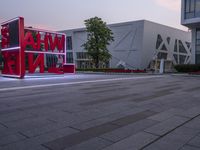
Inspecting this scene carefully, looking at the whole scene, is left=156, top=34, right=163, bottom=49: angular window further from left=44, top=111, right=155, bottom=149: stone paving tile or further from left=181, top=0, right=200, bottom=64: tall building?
left=44, top=111, right=155, bottom=149: stone paving tile

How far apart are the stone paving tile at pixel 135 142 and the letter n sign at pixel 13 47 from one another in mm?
18951

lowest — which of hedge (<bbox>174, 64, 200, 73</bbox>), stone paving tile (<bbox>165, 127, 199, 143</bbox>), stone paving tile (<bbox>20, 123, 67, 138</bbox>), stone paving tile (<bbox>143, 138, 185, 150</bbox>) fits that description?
stone paving tile (<bbox>143, 138, 185, 150</bbox>)

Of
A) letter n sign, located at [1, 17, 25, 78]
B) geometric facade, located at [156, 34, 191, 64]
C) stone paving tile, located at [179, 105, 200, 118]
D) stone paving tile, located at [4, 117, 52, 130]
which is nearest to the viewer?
stone paving tile, located at [4, 117, 52, 130]

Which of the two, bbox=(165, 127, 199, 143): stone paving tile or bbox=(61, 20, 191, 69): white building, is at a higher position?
bbox=(61, 20, 191, 69): white building

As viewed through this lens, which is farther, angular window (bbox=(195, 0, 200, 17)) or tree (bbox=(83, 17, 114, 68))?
tree (bbox=(83, 17, 114, 68))

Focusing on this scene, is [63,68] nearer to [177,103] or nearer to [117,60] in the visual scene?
[177,103]

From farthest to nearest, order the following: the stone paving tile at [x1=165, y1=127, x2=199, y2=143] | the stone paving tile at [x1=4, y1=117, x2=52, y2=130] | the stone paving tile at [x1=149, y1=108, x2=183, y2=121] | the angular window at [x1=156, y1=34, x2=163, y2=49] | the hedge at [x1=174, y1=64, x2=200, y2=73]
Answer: the angular window at [x1=156, y1=34, x2=163, y2=49] < the hedge at [x1=174, y1=64, x2=200, y2=73] < the stone paving tile at [x1=149, y1=108, x2=183, y2=121] < the stone paving tile at [x1=4, y1=117, x2=52, y2=130] < the stone paving tile at [x1=165, y1=127, x2=199, y2=143]

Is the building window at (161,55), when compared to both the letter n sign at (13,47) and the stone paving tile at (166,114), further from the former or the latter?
the stone paving tile at (166,114)

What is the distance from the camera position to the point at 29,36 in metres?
23.0

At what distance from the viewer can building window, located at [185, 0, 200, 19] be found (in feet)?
104

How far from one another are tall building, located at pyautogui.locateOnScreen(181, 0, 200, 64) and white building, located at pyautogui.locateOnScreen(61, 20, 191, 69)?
13.7 meters

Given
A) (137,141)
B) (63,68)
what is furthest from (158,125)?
(63,68)

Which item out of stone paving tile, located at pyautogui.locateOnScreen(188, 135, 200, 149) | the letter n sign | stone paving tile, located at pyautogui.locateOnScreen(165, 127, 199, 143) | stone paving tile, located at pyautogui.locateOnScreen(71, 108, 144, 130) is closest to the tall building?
the letter n sign

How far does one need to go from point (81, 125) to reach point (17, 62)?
1858cm
